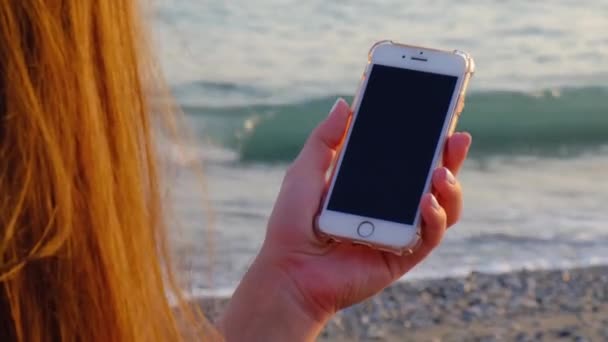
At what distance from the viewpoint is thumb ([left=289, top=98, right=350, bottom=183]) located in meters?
1.85

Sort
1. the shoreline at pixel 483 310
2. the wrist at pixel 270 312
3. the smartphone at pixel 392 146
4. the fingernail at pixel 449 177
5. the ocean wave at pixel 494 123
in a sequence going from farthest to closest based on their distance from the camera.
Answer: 1. the ocean wave at pixel 494 123
2. the shoreline at pixel 483 310
3. the smartphone at pixel 392 146
4. the fingernail at pixel 449 177
5. the wrist at pixel 270 312

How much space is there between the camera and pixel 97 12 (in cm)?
103

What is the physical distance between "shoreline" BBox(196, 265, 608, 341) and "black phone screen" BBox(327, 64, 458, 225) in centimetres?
270

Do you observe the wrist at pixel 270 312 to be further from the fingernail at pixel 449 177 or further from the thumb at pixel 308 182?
the fingernail at pixel 449 177

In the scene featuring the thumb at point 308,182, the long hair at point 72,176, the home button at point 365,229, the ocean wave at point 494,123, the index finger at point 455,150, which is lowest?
the ocean wave at point 494,123

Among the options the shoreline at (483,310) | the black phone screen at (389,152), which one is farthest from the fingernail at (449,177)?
the shoreline at (483,310)

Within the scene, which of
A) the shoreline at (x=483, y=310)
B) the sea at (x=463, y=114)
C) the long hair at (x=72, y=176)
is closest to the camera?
the long hair at (x=72, y=176)

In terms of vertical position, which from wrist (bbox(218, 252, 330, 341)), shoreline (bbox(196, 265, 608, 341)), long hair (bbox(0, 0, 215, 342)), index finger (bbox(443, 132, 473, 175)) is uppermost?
long hair (bbox(0, 0, 215, 342))

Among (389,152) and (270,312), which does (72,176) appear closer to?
(270,312)

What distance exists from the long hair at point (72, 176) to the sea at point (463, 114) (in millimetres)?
3343


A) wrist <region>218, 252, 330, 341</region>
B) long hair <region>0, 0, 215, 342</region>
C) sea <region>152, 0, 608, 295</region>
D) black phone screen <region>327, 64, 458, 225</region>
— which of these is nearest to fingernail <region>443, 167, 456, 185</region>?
black phone screen <region>327, 64, 458, 225</region>

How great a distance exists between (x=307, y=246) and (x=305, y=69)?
8.80m

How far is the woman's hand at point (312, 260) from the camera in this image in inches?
65.9

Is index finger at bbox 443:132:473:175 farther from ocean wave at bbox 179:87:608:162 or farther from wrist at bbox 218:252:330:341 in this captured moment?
ocean wave at bbox 179:87:608:162
